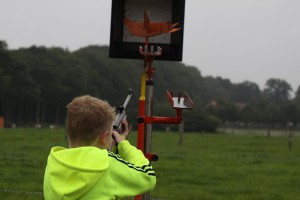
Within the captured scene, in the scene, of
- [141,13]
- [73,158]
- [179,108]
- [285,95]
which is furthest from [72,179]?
[285,95]

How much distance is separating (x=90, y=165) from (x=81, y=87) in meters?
68.9

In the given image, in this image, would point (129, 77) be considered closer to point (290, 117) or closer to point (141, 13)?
point (290, 117)

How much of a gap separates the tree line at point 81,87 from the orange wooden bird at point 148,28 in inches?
1651

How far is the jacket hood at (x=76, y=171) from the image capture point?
2.71 meters

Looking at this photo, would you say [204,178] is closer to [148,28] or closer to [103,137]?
[148,28]

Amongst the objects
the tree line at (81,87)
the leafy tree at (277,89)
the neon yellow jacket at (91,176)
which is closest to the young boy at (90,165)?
the neon yellow jacket at (91,176)

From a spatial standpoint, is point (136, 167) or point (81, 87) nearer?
point (136, 167)

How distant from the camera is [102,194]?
2746mm

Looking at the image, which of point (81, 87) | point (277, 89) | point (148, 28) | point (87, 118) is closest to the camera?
point (87, 118)

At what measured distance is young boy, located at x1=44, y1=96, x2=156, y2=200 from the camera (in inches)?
105

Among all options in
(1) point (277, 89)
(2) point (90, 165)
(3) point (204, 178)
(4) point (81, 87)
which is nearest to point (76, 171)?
(2) point (90, 165)

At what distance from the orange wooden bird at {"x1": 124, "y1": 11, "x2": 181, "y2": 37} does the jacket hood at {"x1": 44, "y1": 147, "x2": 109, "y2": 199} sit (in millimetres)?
2285

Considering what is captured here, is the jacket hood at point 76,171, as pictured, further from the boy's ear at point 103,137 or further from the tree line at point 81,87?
the tree line at point 81,87

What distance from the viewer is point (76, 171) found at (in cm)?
273
